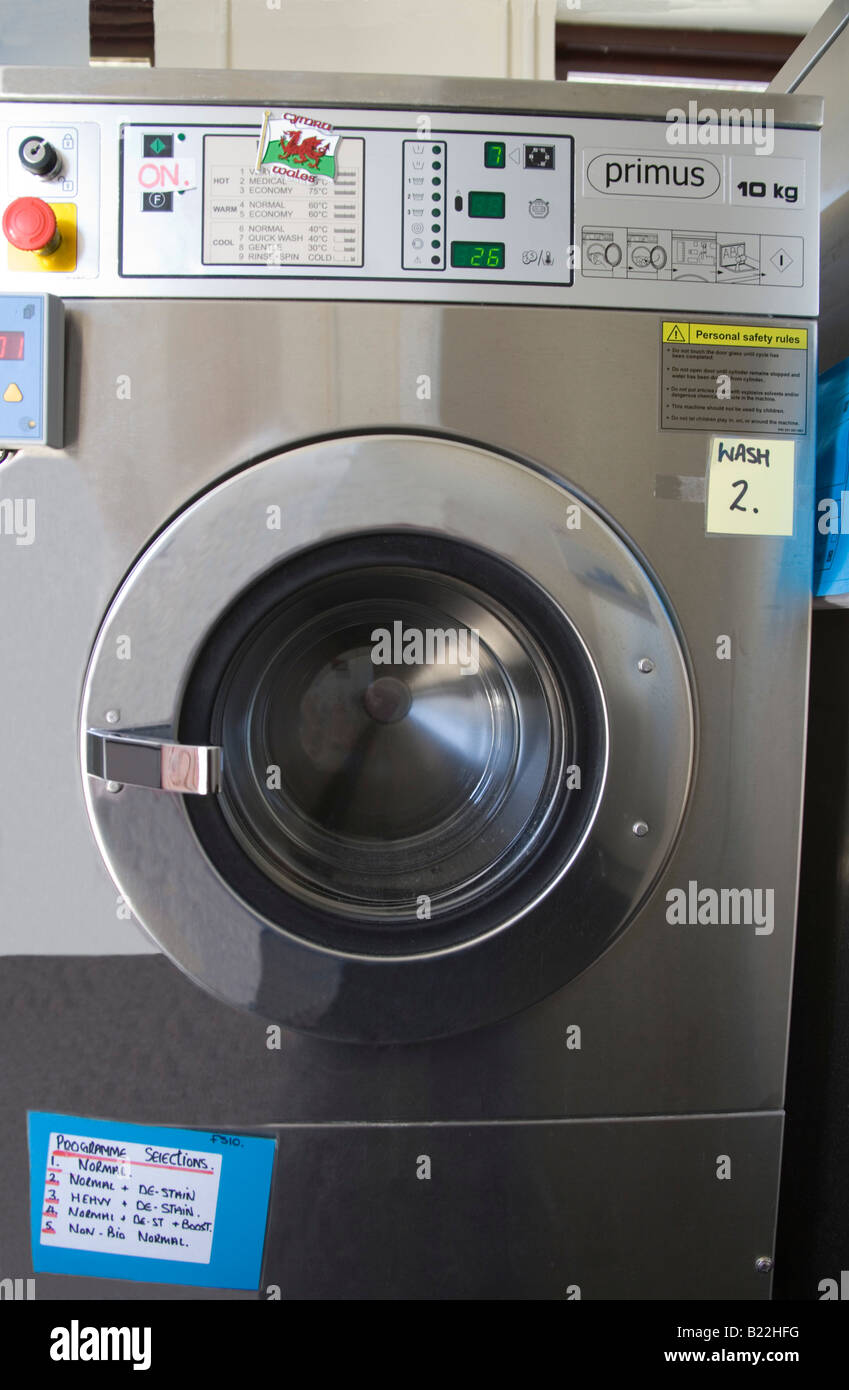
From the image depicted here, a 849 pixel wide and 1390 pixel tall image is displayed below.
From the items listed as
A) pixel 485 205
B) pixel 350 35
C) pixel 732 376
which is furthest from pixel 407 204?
pixel 350 35

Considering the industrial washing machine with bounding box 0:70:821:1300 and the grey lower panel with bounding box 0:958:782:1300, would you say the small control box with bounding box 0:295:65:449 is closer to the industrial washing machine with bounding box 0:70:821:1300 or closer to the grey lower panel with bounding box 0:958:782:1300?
the industrial washing machine with bounding box 0:70:821:1300

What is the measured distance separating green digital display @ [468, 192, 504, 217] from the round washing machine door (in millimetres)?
202

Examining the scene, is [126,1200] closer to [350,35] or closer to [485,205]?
[485,205]

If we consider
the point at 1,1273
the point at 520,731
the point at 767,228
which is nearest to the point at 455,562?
the point at 520,731

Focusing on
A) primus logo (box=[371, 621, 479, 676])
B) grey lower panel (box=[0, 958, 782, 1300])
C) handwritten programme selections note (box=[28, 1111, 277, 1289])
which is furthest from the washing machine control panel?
handwritten programme selections note (box=[28, 1111, 277, 1289])

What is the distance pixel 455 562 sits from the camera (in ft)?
2.29

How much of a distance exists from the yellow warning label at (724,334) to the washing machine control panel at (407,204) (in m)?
0.02

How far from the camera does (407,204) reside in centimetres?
71

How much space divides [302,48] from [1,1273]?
1.51m

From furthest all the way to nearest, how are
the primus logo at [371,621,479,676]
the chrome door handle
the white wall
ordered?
the white wall < the primus logo at [371,621,479,676] < the chrome door handle

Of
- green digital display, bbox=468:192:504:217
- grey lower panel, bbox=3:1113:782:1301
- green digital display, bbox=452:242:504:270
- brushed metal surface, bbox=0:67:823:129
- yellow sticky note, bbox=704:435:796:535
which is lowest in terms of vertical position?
grey lower panel, bbox=3:1113:782:1301

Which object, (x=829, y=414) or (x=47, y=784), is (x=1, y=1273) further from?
(x=829, y=414)

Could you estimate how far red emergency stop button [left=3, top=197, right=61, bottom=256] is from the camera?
0.68 meters

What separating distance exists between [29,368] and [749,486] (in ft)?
2.01
